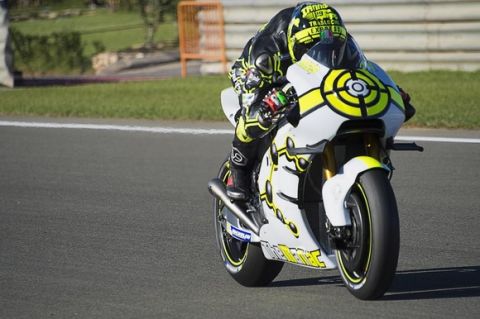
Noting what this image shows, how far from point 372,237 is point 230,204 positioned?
1.23 m

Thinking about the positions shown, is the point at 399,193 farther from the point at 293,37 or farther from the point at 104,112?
the point at 104,112

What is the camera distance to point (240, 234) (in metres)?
5.90

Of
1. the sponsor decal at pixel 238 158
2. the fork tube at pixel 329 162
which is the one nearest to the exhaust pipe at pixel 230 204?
the sponsor decal at pixel 238 158

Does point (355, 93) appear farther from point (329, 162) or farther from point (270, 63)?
point (270, 63)

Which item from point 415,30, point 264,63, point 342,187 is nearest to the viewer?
point 342,187

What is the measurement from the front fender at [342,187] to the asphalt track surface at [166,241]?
52cm

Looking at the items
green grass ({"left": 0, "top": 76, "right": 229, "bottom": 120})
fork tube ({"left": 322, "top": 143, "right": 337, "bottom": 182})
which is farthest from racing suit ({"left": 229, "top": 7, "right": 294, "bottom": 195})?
green grass ({"left": 0, "top": 76, "right": 229, "bottom": 120})

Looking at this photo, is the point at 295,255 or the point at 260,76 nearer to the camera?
the point at 295,255

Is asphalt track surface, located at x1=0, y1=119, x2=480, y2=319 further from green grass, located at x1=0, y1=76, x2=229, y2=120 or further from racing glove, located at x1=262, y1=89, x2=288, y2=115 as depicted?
green grass, located at x1=0, y1=76, x2=229, y2=120

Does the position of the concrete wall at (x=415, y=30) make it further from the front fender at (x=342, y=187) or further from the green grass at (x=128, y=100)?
the front fender at (x=342, y=187)

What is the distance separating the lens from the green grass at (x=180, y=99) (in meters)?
12.7

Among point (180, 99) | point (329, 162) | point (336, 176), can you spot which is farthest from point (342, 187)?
point (180, 99)

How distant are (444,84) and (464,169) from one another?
19.0 ft

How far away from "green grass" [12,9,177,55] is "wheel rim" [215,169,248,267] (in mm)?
23115
